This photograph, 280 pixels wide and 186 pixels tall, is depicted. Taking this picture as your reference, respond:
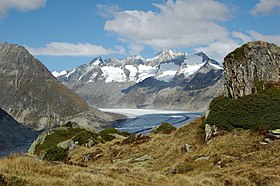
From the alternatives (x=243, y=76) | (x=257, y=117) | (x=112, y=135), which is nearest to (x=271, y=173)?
(x=257, y=117)

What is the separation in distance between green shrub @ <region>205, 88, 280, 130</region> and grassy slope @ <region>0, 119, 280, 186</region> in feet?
3.80

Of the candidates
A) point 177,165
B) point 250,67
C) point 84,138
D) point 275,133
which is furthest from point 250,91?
point 84,138

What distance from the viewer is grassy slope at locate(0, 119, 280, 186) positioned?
15.4 meters

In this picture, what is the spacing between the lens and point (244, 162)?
2406 centimetres

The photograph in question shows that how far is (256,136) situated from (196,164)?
20.1 ft

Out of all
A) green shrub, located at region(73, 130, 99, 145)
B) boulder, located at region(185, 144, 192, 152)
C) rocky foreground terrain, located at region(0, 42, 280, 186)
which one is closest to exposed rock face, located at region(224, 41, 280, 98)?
rocky foreground terrain, located at region(0, 42, 280, 186)

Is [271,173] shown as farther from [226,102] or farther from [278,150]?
[226,102]

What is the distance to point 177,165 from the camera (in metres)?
26.3

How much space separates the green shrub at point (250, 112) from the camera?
30.2 meters

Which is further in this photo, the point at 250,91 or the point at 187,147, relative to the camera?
the point at 250,91

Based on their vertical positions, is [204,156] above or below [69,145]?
above

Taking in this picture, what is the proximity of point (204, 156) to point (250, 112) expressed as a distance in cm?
670

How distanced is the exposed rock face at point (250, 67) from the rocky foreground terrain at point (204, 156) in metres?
0.12

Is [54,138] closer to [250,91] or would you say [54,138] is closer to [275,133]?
[250,91]
